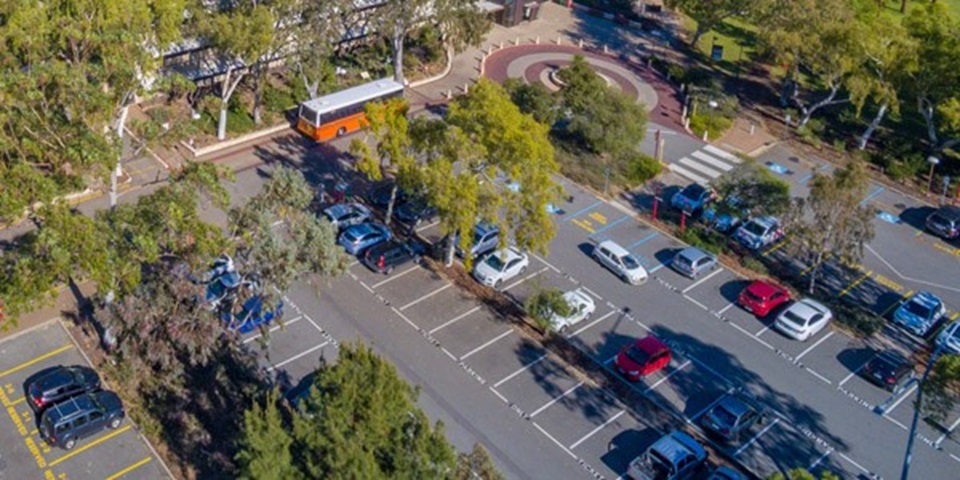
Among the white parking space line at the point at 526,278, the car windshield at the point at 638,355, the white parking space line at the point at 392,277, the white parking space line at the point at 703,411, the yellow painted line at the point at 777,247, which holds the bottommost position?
the yellow painted line at the point at 777,247

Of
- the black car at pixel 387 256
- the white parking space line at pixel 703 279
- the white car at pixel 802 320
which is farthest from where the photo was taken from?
the white parking space line at pixel 703 279

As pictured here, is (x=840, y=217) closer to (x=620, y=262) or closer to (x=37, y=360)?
(x=620, y=262)

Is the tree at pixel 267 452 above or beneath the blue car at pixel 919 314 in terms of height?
above

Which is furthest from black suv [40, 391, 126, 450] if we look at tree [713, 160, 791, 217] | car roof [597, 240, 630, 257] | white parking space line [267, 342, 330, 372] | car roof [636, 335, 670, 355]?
tree [713, 160, 791, 217]

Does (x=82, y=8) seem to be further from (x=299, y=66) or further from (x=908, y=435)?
(x=908, y=435)

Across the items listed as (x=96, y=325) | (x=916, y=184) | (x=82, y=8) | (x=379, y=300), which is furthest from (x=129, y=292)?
(x=916, y=184)

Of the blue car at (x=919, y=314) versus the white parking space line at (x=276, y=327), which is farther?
the blue car at (x=919, y=314)

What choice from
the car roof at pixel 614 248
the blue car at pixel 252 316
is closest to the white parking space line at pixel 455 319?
the blue car at pixel 252 316

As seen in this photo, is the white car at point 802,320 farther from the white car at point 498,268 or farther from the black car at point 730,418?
the white car at point 498,268
